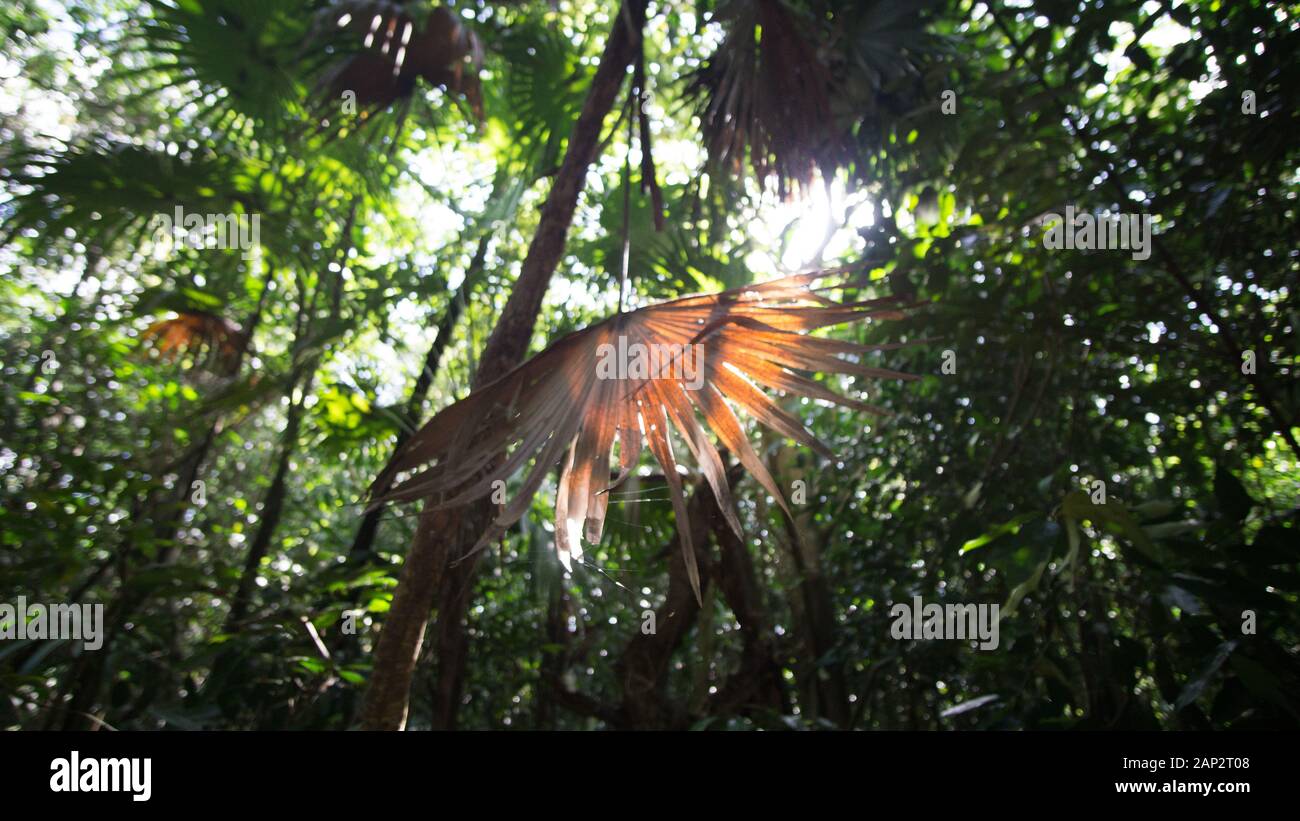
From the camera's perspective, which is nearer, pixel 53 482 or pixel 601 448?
pixel 601 448

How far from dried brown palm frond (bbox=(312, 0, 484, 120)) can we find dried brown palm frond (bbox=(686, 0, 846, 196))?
1033 mm

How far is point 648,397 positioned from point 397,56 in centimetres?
194

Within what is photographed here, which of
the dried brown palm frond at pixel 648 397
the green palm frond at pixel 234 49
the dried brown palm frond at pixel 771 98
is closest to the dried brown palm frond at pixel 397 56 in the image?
the green palm frond at pixel 234 49

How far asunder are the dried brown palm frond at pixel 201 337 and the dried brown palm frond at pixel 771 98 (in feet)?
9.61

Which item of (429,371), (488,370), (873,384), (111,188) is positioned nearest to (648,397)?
(488,370)

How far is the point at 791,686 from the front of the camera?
4.13 meters

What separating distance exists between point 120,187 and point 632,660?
10.7ft

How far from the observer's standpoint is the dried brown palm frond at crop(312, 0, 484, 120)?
2.71m

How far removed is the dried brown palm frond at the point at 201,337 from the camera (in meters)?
4.00

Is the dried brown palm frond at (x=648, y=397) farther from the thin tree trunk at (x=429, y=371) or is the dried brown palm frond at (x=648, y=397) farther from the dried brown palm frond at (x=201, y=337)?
the dried brown palm frond at (x=201, y=337)

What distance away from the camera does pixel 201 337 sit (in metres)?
4.14
